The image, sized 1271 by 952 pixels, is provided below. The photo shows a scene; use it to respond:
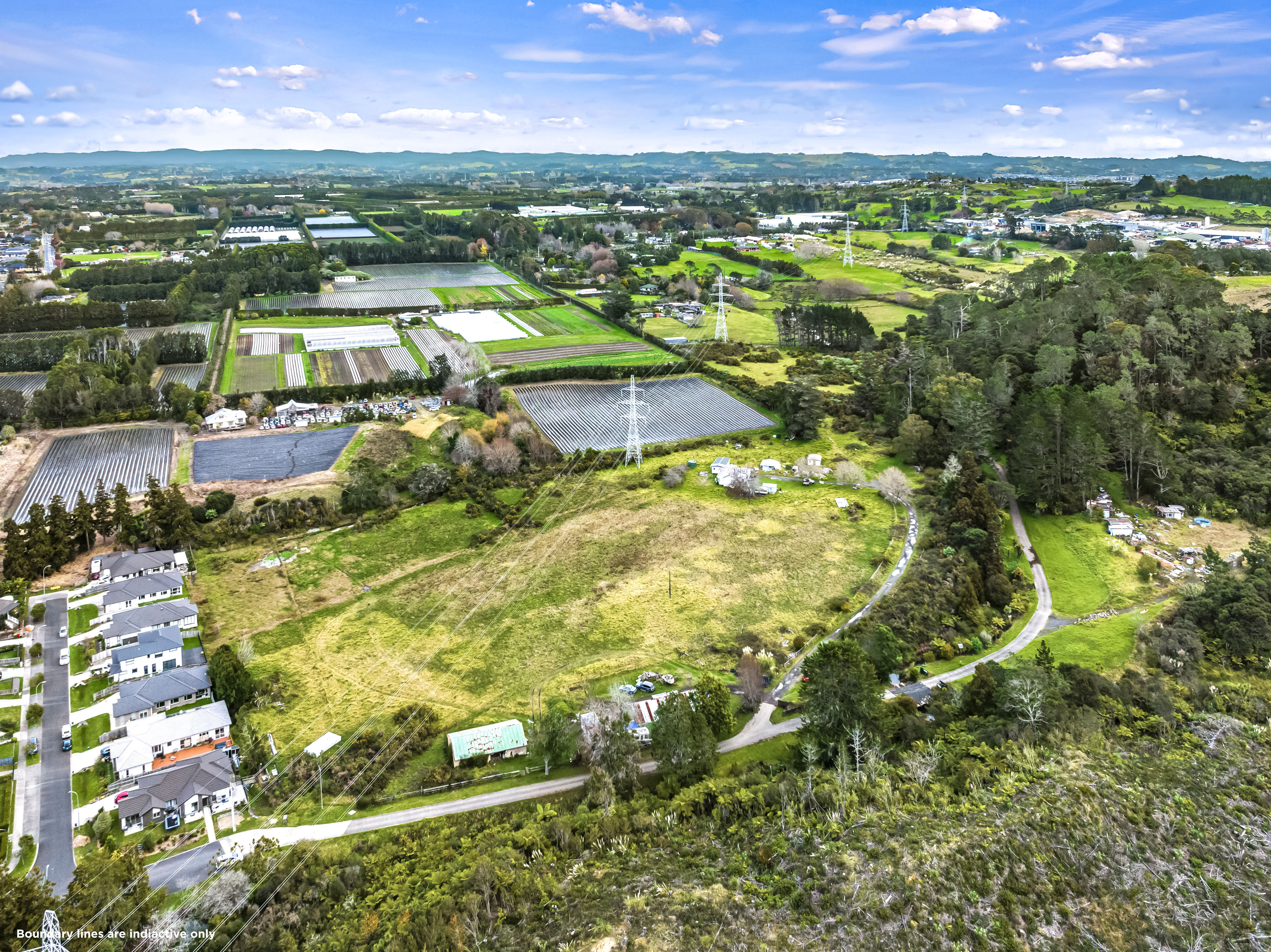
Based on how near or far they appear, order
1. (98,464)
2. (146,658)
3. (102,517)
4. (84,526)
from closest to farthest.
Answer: (146,658) → (84,526) → (102,517) → (98,464)

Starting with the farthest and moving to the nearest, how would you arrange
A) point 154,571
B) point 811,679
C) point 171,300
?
1. point 171,300
2. point 154,571
3. point 811,679

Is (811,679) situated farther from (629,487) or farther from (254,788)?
(629,487)

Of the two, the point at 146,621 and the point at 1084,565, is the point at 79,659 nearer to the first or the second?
the point at 146,621

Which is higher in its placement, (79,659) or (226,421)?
(226,421)

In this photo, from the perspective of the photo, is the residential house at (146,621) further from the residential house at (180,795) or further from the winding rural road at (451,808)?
the winding rural road at (451,808)

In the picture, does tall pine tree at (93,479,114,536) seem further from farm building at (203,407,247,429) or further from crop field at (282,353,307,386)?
crop field at (282,353,307,386)

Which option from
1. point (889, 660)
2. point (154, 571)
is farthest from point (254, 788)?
point (889, 660)

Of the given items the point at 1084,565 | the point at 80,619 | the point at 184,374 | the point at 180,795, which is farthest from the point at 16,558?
the point at 1084,565
